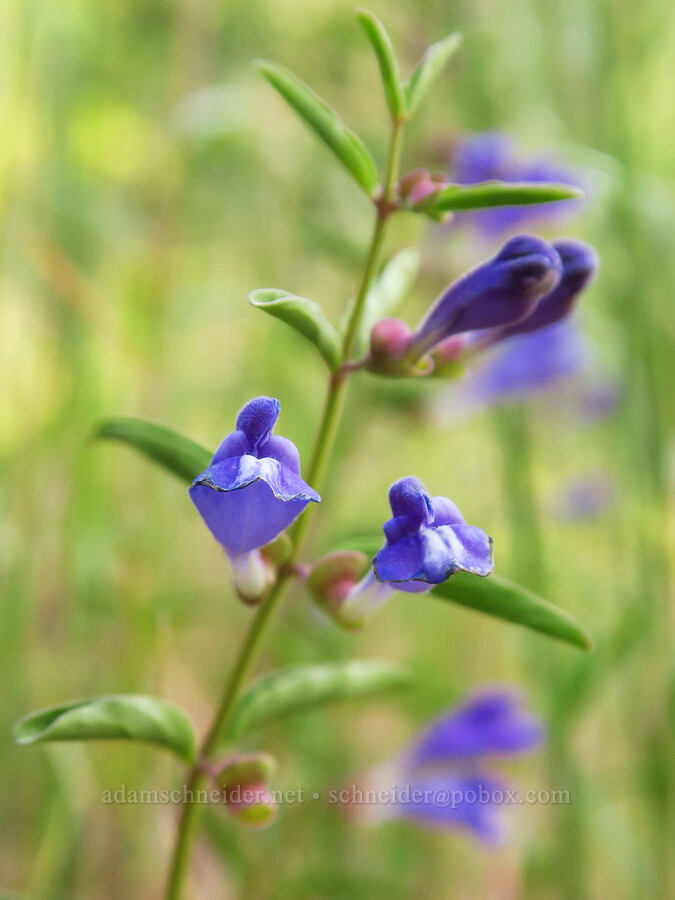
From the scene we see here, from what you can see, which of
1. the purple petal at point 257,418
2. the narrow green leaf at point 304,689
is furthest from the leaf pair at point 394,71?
the narrow green leaf at point 304,689

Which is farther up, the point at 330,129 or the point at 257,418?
the point at 330,129

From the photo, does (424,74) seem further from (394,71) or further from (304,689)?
(304,689)

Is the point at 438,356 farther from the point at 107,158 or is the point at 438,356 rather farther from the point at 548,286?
the point at 107,158

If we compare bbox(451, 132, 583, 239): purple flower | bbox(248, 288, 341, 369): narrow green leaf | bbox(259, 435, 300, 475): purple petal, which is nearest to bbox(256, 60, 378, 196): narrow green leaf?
bbox(248, 288, 341, 369): narrow green leaf

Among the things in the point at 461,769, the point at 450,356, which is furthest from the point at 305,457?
the point at 450,356

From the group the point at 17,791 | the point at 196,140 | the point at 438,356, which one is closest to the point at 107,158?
the point at 196,140

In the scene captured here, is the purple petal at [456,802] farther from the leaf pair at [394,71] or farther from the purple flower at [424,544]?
the leaf pair at [394,71]

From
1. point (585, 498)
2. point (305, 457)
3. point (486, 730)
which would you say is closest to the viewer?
point (486, 730)
